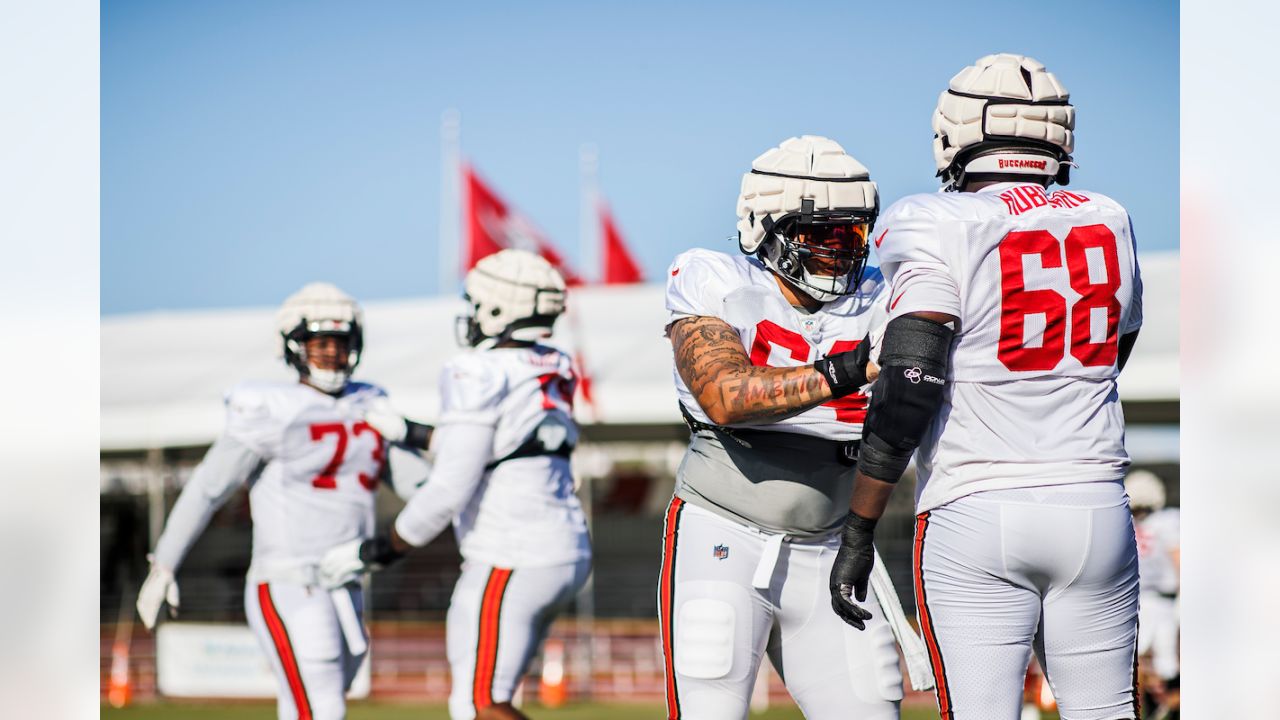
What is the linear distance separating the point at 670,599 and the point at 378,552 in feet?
6.68

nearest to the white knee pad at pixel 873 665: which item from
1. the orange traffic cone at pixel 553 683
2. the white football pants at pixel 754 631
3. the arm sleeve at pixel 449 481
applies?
the white football pants at pixel 754 631

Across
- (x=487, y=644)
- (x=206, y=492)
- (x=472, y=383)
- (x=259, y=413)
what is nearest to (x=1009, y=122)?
(x=472, y=383)

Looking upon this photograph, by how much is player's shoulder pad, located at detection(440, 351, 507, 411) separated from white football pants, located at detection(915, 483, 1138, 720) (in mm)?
2267

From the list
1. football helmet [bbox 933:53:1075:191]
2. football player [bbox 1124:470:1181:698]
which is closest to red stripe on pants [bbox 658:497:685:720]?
football helmet [bbox 933:53:1075:191]

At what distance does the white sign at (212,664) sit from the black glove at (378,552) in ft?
26.6

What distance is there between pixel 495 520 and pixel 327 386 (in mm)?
931

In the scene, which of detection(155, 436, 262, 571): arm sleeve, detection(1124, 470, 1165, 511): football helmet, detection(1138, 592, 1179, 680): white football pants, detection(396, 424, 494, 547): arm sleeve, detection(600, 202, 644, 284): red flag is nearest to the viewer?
detection(396, 424, 494, 547): arm sleeve

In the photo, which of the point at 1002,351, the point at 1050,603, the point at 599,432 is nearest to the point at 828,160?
the point at 1002,351

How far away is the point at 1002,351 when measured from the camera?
298 centimetres

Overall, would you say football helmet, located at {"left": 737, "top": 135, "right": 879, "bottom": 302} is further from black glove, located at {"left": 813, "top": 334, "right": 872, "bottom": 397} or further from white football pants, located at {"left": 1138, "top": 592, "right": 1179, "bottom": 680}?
white football pants, located at {"left": 1138, "top": 592, "right": 1179, "bottom": 680}

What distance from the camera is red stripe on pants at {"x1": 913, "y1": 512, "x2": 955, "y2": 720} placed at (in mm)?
3045

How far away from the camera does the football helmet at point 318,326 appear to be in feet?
18.0

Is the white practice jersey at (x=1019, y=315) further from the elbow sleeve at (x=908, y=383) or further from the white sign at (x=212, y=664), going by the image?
the white sign at (x=212, y=664)

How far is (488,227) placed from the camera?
46.6ft
